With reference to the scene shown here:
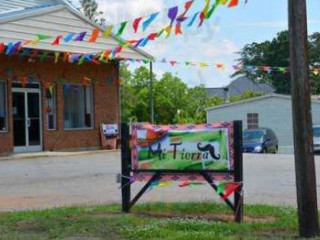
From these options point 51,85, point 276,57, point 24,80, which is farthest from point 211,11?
point 276,57

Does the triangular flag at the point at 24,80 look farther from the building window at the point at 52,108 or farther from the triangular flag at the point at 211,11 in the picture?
the triangular flag at the point at 211,11

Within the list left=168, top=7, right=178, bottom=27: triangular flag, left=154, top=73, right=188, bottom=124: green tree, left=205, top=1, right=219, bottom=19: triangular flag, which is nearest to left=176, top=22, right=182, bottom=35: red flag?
left=168, top=7, right=178, bottom=27: triangular flag

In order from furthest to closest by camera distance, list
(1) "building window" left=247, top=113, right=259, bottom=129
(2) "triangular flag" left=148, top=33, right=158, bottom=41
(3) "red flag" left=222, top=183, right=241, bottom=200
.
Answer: (1) "building window" left=247, top=113, right=259, bottom=129 < (2) "triangular flag" left=148, top=33, right=158, bottom=41 < (3) "red flag" left=222, top=183, right=241, bottom=200

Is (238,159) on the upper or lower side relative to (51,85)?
lower

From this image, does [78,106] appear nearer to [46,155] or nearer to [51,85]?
[51,85]

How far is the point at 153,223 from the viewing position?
27.1 feet

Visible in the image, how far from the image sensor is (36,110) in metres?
23.6

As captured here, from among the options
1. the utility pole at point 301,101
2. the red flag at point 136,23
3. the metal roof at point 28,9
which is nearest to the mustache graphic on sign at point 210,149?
the utility pole at point 301,101

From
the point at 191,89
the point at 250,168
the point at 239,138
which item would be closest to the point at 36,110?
the point at 250,168

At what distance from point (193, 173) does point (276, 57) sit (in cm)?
6160

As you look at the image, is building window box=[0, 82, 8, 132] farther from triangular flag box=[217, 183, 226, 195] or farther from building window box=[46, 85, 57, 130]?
triangular flag box=[217, 183, 226, 195]

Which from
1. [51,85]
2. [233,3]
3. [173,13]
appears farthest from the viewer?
[51,85]

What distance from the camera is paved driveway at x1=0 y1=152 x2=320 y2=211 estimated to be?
11.6 metres

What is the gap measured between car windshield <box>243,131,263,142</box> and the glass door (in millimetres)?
9470
